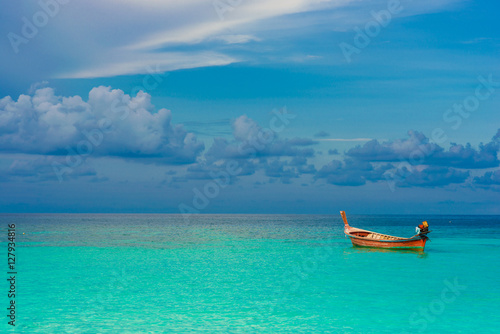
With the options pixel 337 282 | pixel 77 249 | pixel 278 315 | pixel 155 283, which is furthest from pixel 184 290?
pixel 77 249

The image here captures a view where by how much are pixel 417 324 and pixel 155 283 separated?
1789 centimetres

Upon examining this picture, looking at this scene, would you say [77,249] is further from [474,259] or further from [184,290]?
[474,259]

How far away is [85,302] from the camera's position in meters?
26.1

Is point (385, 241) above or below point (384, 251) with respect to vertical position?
above

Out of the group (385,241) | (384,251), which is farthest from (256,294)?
(385,241)

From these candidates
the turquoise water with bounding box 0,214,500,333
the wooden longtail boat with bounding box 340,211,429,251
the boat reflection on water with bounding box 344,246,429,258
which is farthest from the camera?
the boat reflection on water with bounding box 344,246,429,258

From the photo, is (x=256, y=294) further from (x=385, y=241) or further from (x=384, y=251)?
(x=385, y=241)

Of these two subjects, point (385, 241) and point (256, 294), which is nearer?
point (256, 294)

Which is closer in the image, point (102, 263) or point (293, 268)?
point (293, 268)

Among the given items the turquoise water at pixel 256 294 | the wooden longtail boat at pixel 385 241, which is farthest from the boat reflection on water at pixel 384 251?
the turquoise water at pixel 256 294

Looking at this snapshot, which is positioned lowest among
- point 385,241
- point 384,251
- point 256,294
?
point 256,294

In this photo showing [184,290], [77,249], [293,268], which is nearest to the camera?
[184,290]

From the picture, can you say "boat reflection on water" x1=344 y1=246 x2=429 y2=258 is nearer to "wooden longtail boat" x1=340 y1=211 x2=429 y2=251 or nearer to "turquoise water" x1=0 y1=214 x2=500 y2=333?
"wooden longtail boat" x1=340 y1=211 x2=429 y2=251

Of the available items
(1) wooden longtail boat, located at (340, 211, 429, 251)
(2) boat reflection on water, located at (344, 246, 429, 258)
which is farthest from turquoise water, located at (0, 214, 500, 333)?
(1) wooden longtail boat, located at (340, 211, 429, 251)
